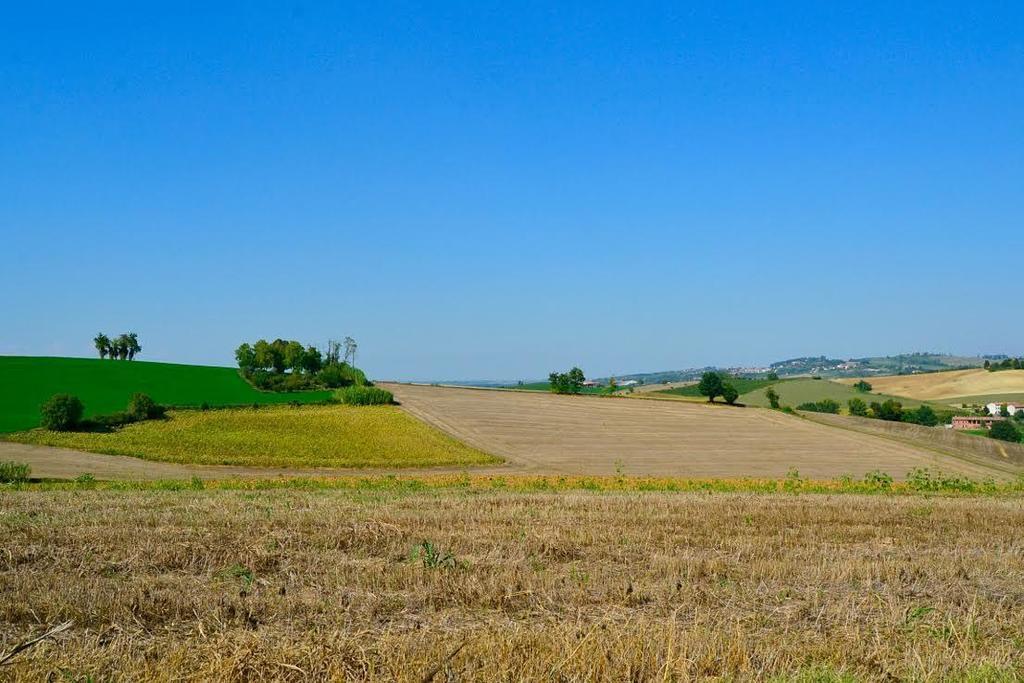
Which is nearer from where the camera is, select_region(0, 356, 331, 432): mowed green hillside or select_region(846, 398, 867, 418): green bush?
select_region(0, 356, 331, 432): mowed green hillside

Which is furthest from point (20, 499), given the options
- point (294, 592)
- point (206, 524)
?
point (294, 592)

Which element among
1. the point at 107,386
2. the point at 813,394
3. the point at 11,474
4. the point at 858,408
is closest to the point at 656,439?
the point at 11,474

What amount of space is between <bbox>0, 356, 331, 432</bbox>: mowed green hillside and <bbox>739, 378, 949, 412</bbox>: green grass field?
2941 inches

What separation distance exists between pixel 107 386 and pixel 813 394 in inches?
4372

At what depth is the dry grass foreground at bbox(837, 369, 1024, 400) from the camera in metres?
147

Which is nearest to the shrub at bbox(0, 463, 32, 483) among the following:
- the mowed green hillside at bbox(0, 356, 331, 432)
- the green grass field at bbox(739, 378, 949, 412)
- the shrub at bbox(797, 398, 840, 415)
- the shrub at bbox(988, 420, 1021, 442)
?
the mowed green hillside at bbox(0, 356, 331, 432)

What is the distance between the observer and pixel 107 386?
88438 millimetres

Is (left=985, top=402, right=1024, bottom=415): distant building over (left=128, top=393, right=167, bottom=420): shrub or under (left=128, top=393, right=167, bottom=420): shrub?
under

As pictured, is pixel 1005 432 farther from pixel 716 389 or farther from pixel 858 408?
pixel 716 389

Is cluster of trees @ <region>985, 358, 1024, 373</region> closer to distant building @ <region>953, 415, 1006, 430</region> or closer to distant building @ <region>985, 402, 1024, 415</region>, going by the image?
distant building @ <region>985, 402, 1024, 415</region>

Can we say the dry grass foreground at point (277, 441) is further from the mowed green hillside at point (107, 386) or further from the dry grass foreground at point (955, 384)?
the dry grass foreground at point (955, 384)

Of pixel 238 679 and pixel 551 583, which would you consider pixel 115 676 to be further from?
pixel 551 583

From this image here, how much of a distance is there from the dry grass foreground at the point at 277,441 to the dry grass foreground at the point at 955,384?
117 m

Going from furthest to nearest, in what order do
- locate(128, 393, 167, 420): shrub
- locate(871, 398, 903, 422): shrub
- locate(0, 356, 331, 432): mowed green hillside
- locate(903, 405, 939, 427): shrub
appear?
locate(871, 398, 903, 422): shrub
locate(903, 405, 939, 427): shrub
locate(0, 356, 331, 432): mowed green hillside
locate(128, 393, 167, 420): shrub
